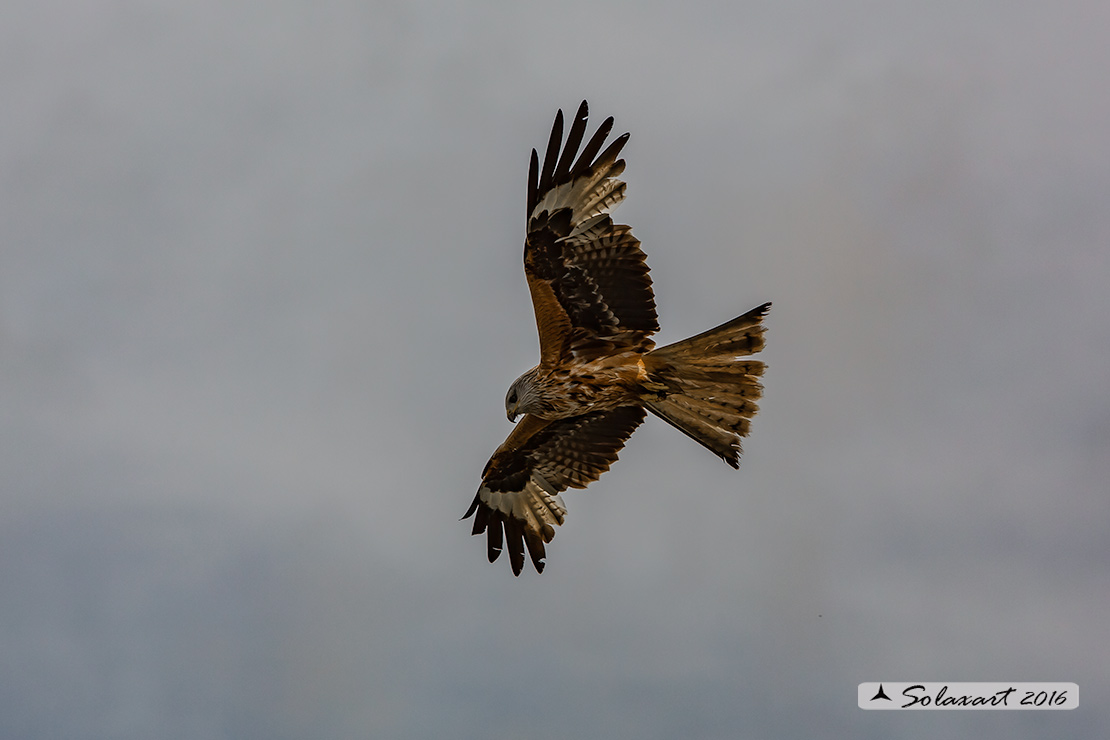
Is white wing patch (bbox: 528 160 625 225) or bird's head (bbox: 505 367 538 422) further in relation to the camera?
bird's head (bbox: 505 367 538 422)

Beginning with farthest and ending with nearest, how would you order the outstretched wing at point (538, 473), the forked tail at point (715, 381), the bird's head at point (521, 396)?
1. the outstretched wing at point (538, 473)
2. the bird's head at point (521, 396)
3. the forked tail at point (715, 381)

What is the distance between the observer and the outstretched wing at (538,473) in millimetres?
11852

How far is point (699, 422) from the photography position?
10781 mm

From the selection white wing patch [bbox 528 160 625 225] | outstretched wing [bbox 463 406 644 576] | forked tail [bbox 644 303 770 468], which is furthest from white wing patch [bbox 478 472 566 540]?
white wing patch [bbox 528 160 625 225]

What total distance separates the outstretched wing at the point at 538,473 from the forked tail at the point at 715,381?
1.00 meters

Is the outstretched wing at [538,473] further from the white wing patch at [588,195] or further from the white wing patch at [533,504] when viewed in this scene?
the white wing patch at [588,195]

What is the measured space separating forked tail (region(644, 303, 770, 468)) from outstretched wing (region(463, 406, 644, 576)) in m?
1.00

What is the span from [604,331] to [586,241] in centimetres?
83

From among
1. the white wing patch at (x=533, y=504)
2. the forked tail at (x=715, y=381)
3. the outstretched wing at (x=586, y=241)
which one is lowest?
the white wing patch at (x=533, y=504)

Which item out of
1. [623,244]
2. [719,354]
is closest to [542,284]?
[623,244]

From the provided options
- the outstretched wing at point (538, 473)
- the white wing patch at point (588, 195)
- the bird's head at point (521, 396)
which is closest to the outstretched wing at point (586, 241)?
the white wing patch at point (588, 195)

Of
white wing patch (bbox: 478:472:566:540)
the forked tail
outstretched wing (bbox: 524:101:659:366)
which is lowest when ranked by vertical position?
white wing patch (bbox: 478:472:566:540)

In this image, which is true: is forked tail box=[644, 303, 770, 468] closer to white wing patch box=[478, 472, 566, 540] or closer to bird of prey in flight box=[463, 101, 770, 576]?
bird of prey in flight box=[463, 101, 770, 576]

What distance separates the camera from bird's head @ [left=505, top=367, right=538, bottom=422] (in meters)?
11.1
